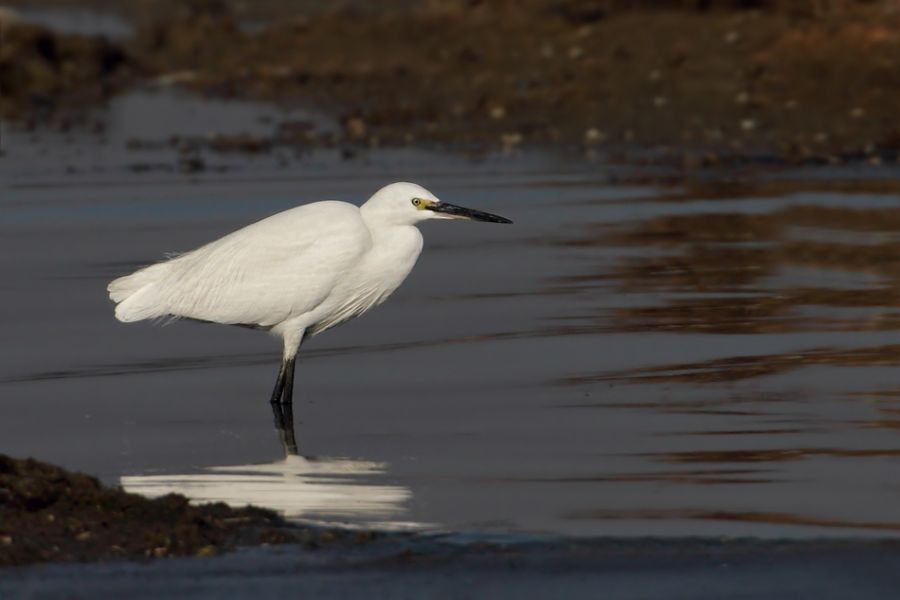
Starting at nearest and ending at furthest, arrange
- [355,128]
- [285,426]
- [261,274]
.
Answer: [285,426] → [261,274] → [355,128]

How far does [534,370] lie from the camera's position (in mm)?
9508

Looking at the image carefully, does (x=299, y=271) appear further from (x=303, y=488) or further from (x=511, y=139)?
(x=511, y=139)

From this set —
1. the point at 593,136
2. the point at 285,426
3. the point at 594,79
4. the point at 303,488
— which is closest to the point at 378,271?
the point at 285,426

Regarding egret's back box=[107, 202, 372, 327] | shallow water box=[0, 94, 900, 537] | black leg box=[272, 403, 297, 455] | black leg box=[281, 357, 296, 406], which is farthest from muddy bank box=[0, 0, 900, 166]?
black leg box=[272, 403, 297, 455]

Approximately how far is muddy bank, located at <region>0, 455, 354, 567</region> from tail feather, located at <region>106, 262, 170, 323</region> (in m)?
2.68

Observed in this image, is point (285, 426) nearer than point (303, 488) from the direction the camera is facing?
No

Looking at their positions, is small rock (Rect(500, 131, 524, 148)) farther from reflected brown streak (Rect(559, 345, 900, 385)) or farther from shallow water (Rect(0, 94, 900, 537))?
reflected brown streak (Rect(559, 345, 900, 385))

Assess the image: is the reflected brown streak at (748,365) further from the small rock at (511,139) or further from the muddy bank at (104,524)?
the small rock at (511,139)

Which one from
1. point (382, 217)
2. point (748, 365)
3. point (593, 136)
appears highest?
point (593, 136)

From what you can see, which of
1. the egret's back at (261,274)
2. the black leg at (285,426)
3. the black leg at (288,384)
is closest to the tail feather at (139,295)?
the egret's back at (261,274)

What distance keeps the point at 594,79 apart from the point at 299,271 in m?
13.0

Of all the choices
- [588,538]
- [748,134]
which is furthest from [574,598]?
[748,134]

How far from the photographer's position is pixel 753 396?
8625 mm

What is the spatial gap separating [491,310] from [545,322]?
594 mm
